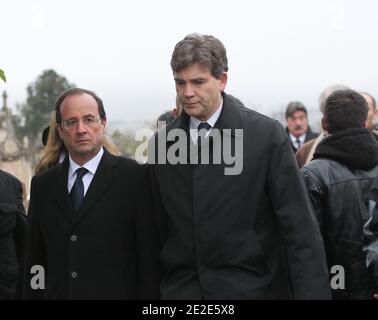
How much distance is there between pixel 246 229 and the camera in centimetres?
509

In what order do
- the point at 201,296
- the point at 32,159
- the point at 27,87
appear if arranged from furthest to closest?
the point at 27,87, the point at 32,159, the point at 201,296

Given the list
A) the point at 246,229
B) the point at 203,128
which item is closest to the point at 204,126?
the point at 203,128

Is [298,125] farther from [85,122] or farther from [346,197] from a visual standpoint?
→ [85,122]

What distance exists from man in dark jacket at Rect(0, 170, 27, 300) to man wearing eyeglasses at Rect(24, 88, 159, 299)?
97 cm

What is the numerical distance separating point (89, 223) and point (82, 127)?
0.52 m

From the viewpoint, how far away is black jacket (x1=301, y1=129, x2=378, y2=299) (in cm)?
593

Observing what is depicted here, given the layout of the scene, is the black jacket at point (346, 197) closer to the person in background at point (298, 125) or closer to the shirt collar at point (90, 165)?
the shirt collar at point (90, 165)

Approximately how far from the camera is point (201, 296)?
5039mm

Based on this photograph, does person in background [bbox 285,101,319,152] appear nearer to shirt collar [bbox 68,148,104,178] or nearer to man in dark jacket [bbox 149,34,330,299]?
shirt collar [bbox 68,148,104,178]

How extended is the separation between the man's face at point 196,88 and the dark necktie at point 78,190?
769mm

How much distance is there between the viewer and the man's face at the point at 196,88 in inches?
201
